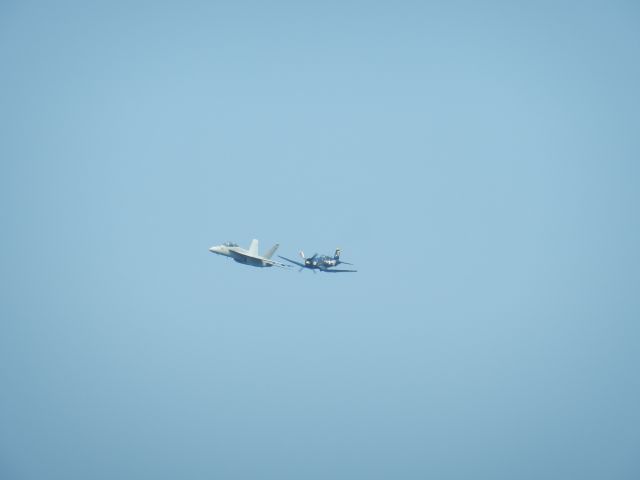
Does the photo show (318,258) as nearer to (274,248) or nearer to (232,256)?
(274,248)

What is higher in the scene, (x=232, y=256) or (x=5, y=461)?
(x=232, y=256)

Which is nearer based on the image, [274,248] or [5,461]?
[274,248]

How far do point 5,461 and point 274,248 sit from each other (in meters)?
162

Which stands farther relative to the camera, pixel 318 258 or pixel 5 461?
pixel 5 461

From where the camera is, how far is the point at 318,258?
3637 inches

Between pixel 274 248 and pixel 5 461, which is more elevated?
pixel 274 248

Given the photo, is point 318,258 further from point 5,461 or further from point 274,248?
point 5,461

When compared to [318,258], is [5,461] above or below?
below

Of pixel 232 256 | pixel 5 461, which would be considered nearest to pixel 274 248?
pixel 232 256

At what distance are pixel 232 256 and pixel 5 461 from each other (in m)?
156

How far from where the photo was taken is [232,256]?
94.9 meters

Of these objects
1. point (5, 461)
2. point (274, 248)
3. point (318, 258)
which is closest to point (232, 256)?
point (274, 248)

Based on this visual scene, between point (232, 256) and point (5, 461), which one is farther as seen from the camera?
point (5, 461)

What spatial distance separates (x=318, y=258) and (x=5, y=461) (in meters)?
166
